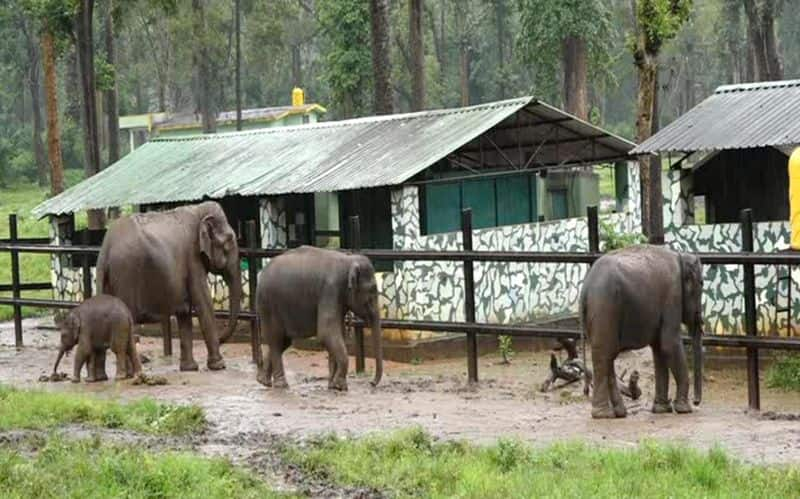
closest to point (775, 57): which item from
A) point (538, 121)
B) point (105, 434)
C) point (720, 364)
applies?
point (538, 121)

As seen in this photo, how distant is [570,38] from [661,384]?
31716 millimetres

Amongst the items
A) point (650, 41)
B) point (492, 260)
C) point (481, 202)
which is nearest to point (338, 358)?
point (492, 260)

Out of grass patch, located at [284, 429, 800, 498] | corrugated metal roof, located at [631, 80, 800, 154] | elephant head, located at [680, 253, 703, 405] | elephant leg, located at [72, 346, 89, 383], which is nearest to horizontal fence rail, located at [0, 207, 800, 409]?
elephant head, located at [680, 253, 703, 405]

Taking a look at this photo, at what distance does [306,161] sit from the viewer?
22.8 metres

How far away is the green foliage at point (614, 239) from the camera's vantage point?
22281 millimetres

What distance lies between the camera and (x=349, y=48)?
142 ft

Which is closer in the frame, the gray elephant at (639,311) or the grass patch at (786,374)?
the gray elephant at (639,311)

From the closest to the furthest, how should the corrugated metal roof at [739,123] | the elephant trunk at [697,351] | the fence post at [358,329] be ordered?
the elephant trunk at [697,351] → the fence post at [358,329] → the corrugated metal roof at [739,123]

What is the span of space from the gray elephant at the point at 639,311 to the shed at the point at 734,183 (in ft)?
17.4

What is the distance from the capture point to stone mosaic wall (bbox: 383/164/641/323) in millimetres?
20578

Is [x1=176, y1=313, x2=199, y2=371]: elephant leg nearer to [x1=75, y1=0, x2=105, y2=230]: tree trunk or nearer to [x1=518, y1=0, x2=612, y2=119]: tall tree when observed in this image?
[x1=75, y1=0, x2=105, y2=230]: tree trunk

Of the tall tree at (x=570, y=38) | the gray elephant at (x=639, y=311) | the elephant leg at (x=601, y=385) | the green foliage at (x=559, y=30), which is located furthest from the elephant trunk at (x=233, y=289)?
the green foliage at (x=559, y=30)

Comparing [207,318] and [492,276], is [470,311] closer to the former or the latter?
[207,318]

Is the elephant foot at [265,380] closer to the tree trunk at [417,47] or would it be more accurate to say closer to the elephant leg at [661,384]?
the elephant leg at [661,384]
